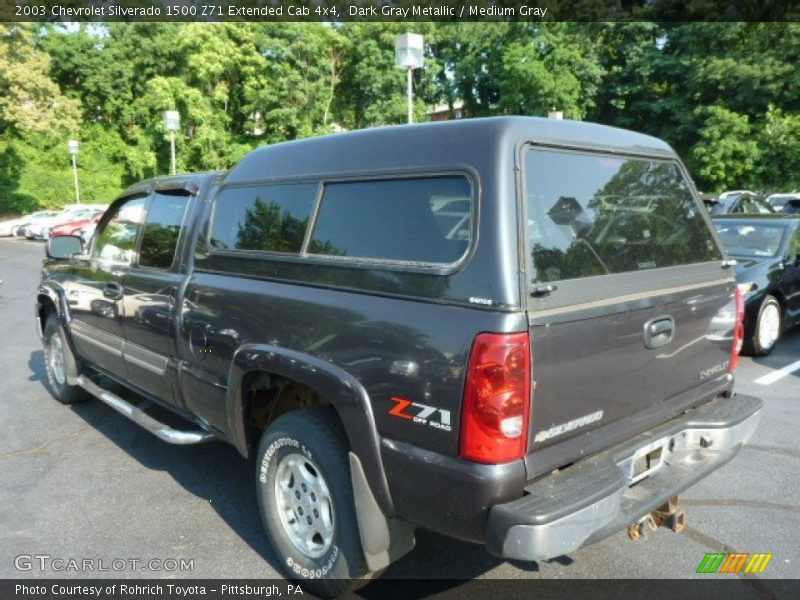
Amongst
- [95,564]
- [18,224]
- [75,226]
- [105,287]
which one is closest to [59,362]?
[105,287]

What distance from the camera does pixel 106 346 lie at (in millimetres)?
4477

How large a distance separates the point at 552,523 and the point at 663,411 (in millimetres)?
995

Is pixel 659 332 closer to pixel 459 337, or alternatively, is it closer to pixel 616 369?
pixel 616 369

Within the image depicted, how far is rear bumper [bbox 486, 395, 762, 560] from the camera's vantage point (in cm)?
215

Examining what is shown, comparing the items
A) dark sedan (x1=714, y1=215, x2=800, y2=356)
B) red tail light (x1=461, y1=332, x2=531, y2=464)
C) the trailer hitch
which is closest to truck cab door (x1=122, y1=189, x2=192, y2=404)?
red tail light (x1=461, y1=332, x2=531, y2=464)

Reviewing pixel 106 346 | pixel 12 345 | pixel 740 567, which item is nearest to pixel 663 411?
pixel 740 567

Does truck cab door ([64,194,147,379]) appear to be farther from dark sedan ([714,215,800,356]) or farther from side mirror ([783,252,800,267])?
side mirror ([783,252,800,267])

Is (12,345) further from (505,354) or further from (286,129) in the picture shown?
(286,129)

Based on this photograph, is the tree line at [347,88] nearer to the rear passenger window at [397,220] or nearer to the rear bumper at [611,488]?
the rear bumper at [611,488]

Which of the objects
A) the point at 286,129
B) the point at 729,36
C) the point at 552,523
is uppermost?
the point at 729,36

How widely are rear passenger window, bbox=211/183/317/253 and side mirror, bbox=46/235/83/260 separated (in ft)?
6.93

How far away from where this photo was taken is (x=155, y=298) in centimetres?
382

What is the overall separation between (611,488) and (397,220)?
53.0 inches

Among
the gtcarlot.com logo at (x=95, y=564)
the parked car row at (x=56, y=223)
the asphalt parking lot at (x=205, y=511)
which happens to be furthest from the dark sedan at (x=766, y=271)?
the parked car row at (x=56, y=223)
